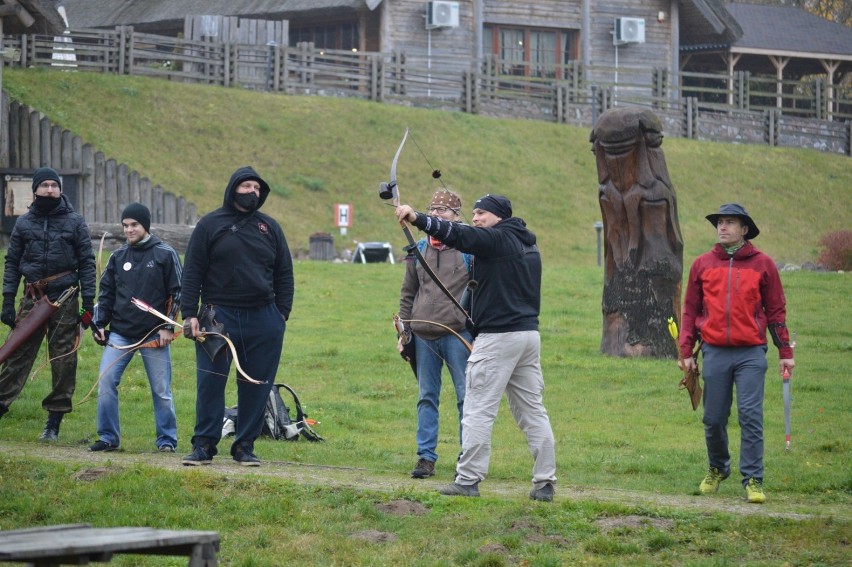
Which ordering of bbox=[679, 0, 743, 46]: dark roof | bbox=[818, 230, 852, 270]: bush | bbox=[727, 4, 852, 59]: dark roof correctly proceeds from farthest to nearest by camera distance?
bbox=[727, 4, 852, 59]: dark roof, bbox=[679, 0, 743, 46]: dark roof, bbox=[818, 230, 852, 270]: bush

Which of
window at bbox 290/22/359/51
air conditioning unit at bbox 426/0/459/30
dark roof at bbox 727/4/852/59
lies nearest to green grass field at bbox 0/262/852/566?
air conditioning unit at bbox 426/0/459/30

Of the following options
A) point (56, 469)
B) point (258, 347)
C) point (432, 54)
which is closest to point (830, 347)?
point (258, 347)

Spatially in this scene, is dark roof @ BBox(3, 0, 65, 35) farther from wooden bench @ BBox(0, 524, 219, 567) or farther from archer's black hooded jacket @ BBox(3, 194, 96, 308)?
wooden bench @ BBox(0, 524, 219, 567)

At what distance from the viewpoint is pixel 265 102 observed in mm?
33156

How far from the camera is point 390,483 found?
9.41 metres

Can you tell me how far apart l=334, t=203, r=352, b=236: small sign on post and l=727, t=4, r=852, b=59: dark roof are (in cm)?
2077

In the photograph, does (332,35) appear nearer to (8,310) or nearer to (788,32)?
(788,32)

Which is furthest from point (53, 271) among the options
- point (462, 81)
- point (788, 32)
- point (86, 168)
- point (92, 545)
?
point (788, 32)

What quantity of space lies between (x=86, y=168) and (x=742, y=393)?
1758 cm

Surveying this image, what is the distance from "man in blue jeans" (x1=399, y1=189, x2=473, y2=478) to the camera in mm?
9992

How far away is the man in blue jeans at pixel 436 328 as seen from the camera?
32.8 feet

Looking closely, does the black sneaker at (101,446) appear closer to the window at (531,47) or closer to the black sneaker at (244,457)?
the black sneaker at (244,457)

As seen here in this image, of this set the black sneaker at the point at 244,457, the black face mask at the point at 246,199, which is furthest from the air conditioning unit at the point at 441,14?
the black sneaker at the point at 244,457

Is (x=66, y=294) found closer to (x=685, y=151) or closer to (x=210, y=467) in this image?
(x=210, y=467)
